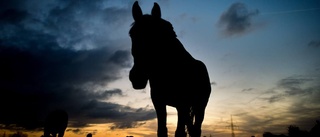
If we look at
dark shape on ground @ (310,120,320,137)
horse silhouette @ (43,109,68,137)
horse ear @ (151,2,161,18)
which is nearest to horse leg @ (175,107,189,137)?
horse ear @ (151,2,161,18)

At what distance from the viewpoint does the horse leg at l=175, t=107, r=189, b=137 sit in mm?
4473

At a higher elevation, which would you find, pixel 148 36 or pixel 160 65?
pixel 148 36

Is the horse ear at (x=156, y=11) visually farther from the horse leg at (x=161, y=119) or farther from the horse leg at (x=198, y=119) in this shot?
the horse leg at (x=198, y=119)

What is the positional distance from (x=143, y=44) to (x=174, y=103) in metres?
1.56

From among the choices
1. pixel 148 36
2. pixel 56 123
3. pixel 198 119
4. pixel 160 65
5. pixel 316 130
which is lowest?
pixel 56 123

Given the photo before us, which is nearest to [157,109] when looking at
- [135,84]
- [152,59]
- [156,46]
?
[135,84]

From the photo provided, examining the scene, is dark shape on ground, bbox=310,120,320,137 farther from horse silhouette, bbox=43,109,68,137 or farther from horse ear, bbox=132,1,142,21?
horse silhouette, bbox=43,109,68,137

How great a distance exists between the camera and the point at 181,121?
4.52 m

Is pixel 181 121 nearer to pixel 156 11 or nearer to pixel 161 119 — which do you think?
pixel 161 119

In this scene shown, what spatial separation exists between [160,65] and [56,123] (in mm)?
16359

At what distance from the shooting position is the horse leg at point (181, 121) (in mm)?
4473

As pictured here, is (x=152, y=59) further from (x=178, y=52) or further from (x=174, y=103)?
(x=174, y=103)

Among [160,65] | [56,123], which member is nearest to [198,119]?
[160,65]

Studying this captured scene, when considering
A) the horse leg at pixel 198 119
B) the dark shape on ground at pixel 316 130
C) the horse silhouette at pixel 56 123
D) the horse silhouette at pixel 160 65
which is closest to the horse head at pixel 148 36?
the horse silhouette at pixel 160 65
